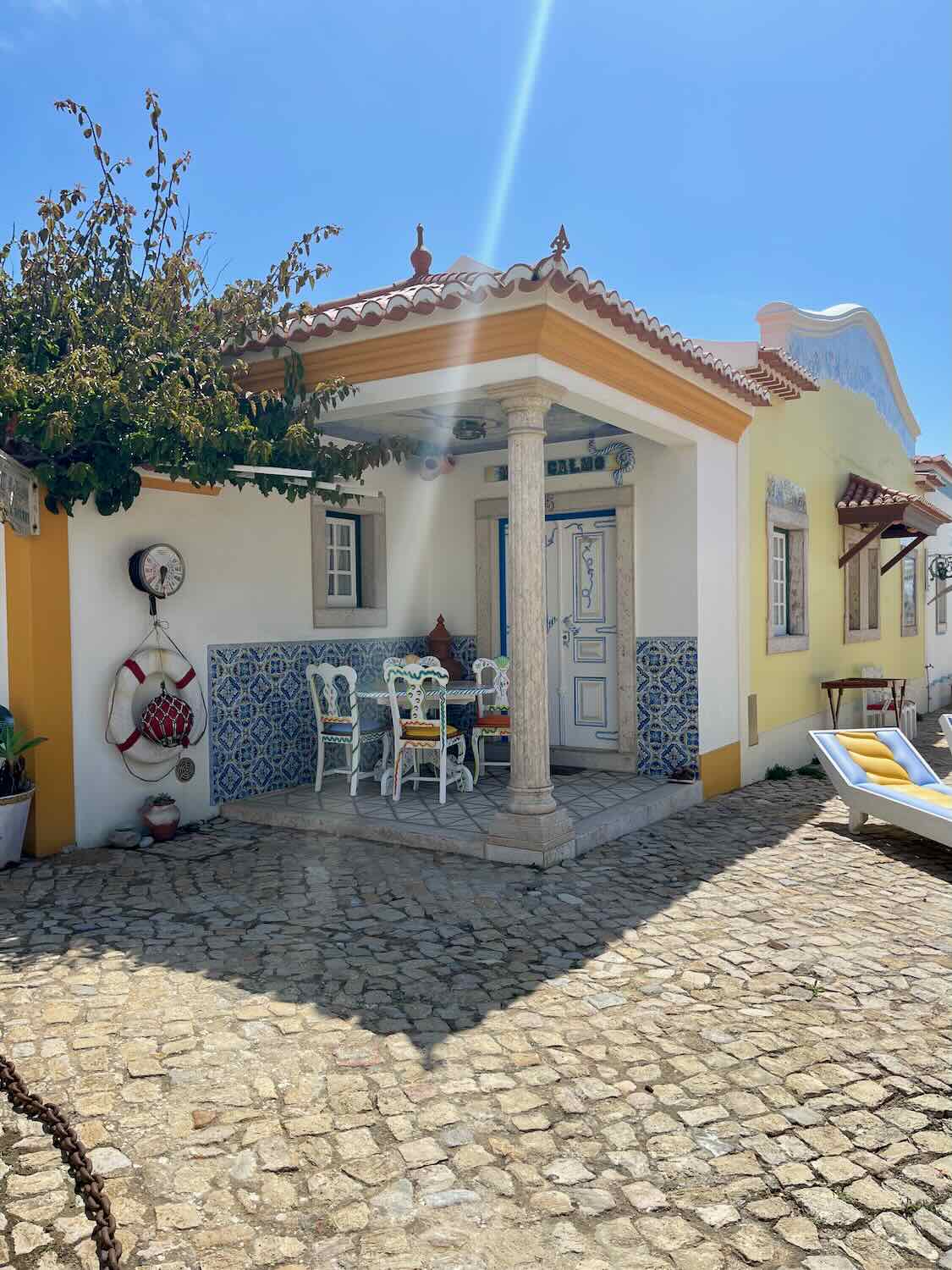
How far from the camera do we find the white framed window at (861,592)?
1183 cm

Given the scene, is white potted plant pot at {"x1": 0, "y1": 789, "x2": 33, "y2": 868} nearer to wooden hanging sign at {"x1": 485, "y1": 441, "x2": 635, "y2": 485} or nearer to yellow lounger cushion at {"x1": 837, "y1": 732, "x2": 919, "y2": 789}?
wooden hanging sign at {"x1": 485, "y1": 441, "x2": 635, "y2": 485}

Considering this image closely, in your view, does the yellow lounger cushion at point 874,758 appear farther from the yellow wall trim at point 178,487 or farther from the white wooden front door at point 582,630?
the yellow wall trim at point 178,487

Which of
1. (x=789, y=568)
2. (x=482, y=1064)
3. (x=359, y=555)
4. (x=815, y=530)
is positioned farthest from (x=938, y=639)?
(x=482, y=1064)

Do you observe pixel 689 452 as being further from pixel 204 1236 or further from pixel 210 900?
pixel 204 1236

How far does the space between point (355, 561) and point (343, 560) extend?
0.15 metres

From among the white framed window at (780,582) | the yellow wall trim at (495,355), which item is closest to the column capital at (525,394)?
the yellow wall trim at (495,355)

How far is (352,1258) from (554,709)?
6476mm

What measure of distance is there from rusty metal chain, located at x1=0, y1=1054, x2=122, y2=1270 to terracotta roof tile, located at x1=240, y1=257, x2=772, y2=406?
4.14 metres

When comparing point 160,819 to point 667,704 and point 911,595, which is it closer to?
point 667,704

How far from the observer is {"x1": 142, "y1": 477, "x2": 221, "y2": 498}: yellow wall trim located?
21.0ft

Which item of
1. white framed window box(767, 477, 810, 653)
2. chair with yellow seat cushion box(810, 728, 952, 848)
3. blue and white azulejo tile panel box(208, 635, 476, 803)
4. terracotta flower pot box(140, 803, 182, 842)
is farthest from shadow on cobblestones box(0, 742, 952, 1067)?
white framed window box(767, 477, 810, 653)

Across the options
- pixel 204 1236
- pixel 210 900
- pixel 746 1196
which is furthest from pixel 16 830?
pixel 746 1196

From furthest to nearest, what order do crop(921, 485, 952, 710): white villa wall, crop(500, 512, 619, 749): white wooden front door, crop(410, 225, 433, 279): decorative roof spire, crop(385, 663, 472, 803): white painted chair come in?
1. crop(921, 485, 952, 710): white villa wall
2. crop(500, 512, 619, 749): white wooden front door
3. crop(410, 225, 433, 279): decorative roof spire
4. crop(385, 663, 472, 803): white painted chair

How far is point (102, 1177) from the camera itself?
2.60 metres
